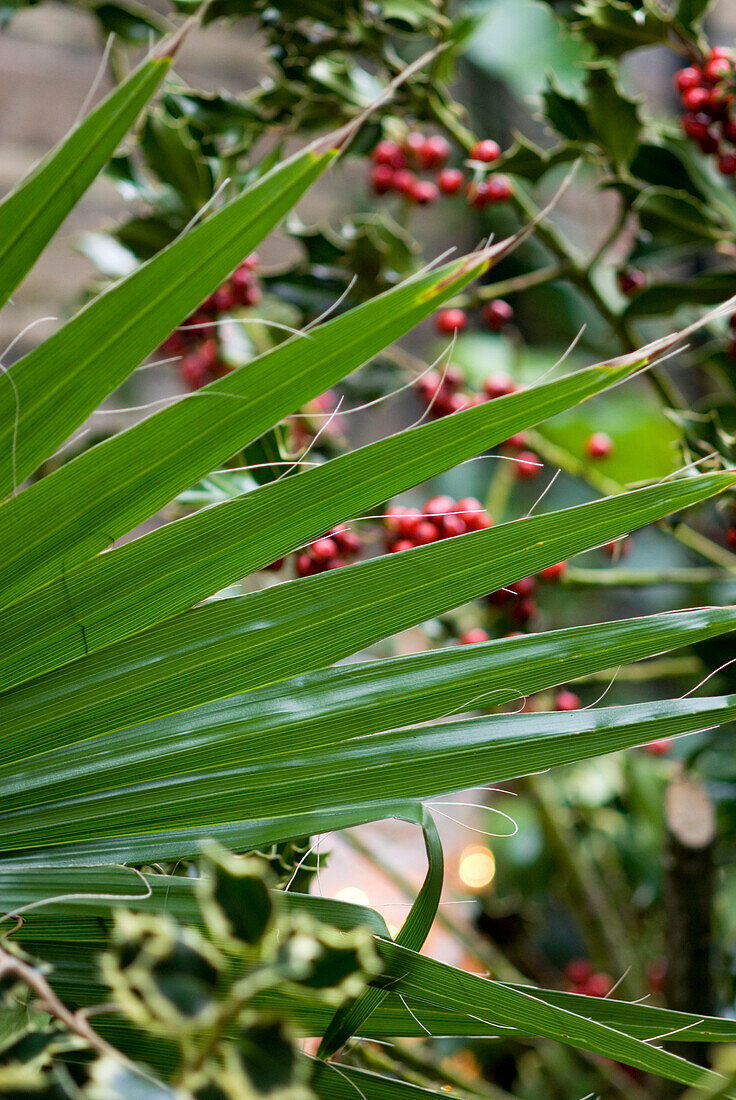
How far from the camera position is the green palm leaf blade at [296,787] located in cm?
33

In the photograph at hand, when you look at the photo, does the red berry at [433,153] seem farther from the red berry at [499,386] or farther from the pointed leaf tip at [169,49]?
the pointed leaf tip at [169,49]

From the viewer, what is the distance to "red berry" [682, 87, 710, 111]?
0.58 metres

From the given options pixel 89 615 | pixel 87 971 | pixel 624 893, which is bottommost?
pixel 624 893

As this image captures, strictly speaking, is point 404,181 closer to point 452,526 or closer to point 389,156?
point 389,156

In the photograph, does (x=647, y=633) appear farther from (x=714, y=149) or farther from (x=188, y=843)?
(x=714, y=149)

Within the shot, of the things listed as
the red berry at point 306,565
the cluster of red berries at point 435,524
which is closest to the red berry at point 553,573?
the cluster of red berries at point 435,524

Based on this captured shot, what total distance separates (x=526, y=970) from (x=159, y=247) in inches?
29.9

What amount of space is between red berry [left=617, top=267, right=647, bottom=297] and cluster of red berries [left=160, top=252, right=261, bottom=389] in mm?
279

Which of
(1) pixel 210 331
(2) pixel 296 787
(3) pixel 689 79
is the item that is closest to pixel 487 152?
(3) pixel 689 79

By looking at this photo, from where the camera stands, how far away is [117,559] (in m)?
0.32

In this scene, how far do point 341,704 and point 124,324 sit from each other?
16 centimetres

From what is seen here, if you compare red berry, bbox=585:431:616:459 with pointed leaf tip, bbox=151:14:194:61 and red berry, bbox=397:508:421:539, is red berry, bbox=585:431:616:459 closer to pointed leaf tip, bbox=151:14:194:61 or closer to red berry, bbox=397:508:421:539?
red berry, bbox=397:508:421:539

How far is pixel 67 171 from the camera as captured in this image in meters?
0.32

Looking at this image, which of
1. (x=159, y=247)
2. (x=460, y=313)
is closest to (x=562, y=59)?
(x=460, y=313)
